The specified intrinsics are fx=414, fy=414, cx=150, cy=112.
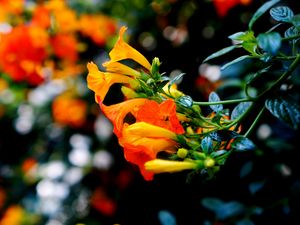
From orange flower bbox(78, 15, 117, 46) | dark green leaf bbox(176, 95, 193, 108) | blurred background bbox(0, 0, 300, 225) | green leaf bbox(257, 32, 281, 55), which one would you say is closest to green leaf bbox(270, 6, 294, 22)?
green leaf bbox(257, 32, 281, 55)

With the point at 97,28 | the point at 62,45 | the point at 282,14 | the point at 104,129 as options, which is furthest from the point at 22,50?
the point at 282,14

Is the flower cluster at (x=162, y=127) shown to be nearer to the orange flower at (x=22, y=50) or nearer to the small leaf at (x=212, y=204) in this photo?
the small leaf at (x=212, y=204)

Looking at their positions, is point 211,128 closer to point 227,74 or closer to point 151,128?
point 151,128

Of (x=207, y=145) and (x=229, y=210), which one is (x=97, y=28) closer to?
(x=229, y=210)

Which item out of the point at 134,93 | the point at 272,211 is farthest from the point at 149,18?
the point at 134,93

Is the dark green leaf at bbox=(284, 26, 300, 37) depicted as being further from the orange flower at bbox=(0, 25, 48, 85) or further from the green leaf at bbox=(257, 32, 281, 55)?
the orange flower at bbox=(0, 25, 48, 85)
